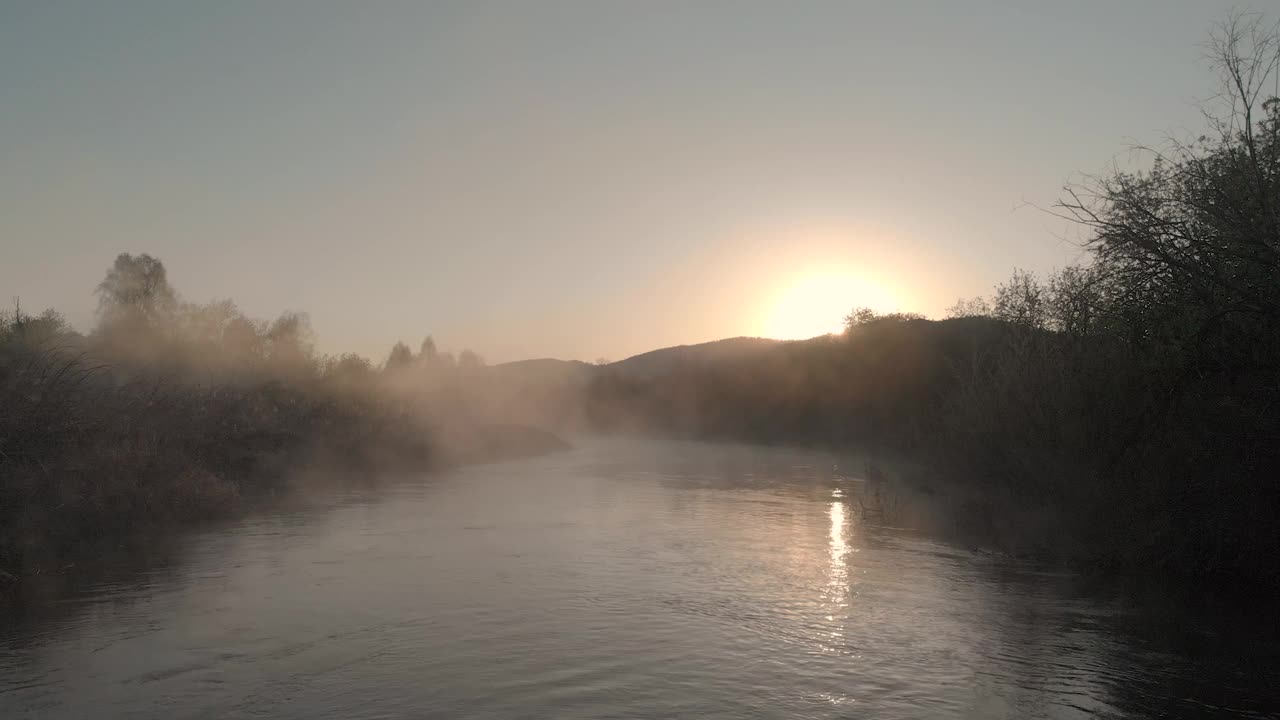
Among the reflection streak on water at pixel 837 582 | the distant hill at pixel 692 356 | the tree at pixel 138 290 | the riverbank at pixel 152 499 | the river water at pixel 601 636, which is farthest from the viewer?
the distant hill at pixel 692 356

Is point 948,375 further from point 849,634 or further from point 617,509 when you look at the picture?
point 849,634

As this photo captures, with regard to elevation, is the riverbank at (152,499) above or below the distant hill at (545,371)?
below

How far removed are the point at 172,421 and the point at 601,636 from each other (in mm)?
21297

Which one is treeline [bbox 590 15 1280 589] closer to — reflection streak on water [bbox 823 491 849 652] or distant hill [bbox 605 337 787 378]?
reflection streak on water [bbox 823 491 849 652]

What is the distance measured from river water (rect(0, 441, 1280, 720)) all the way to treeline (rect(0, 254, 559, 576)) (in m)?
2.59

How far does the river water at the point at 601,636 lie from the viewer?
11.5 metres

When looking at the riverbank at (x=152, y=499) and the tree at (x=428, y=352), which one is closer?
the riverbank at (x=152, y=499)

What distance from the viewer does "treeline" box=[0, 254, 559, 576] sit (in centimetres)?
1945

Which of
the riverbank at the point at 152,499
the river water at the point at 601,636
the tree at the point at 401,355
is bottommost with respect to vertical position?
the river water at the point at 601,636

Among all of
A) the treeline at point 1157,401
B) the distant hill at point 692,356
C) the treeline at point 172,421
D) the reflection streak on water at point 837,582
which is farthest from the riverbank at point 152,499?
the distant hill at point 692,356

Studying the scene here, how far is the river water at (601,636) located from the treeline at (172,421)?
259 centimetres

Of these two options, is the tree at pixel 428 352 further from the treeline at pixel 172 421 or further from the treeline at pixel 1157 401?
the treeline at pixel 1157 401

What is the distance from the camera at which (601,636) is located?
1475 cm

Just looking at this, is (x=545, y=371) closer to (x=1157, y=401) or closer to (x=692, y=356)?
(x=692, y=356)
